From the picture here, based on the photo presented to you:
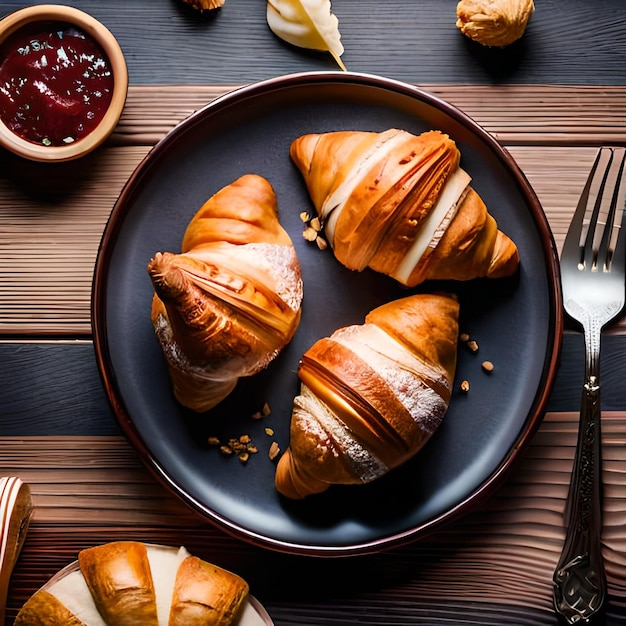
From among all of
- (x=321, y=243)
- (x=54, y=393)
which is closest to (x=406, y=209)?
(x=321, y=243)

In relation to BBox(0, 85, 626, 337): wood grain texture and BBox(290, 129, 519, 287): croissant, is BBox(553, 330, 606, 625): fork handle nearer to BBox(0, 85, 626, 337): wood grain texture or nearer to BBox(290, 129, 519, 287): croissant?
BBox(290, 129, 519, 287): croissant

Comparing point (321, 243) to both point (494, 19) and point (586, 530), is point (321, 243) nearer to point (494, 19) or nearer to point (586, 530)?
point (494, 19)

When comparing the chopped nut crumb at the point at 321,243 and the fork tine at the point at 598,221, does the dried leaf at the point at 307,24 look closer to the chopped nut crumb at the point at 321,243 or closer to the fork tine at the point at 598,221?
the chopped nut crumb at the point at 321,243

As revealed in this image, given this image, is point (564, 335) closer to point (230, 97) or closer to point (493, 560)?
point (493, 560)

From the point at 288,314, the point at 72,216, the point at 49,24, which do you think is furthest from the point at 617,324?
the point at 49,24

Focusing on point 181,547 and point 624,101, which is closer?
point 181,547

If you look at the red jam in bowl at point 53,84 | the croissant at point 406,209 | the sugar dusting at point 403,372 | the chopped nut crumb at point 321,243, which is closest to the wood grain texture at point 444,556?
the sugar dusting at point 403,372
